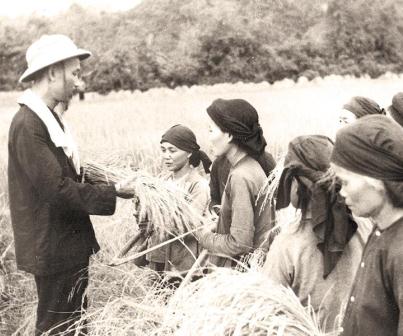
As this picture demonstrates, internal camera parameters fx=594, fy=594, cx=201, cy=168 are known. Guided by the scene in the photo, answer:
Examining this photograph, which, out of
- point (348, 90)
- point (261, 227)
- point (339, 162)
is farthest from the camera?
point (348, 90)

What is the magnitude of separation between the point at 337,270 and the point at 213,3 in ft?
31.3

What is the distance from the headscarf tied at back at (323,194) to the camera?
1.96 meters

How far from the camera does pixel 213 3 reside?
10938 mm

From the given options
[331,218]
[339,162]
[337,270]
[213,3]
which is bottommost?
[337,270]

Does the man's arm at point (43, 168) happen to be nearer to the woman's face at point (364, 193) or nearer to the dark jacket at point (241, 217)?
the dark jacket at point (241, 217)

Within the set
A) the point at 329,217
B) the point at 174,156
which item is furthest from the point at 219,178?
the point at 329,217

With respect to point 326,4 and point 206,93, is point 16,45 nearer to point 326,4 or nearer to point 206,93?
point 206,93

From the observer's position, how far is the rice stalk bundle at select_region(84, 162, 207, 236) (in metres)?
3.13

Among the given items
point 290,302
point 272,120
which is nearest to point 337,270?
point 290,302

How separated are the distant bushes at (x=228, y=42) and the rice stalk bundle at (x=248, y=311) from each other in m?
8.58

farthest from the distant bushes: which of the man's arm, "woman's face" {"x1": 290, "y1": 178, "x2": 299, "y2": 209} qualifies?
"woman's face" {"x1": 290, "y1": 178, "x2": 299, "y2": 209}

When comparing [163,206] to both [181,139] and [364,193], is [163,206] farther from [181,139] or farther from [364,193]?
[364,193]

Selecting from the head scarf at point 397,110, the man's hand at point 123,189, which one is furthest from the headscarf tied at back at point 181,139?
the head scarf at point 397,110

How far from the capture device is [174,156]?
368cm
